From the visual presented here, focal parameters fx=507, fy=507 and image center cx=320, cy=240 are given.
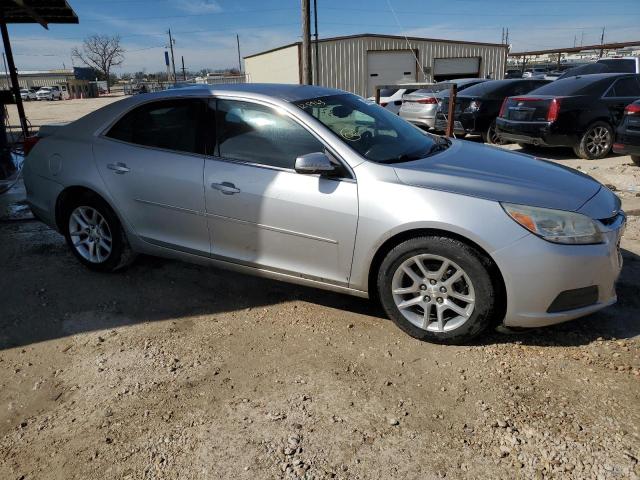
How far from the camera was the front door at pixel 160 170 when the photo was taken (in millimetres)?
3656

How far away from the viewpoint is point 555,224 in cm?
282

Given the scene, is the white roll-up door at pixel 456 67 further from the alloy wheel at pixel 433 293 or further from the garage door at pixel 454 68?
the alloy wheel at pixel 433 293

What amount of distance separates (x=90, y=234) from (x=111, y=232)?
30cm

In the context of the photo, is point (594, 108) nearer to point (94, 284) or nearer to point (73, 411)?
point (94, 284)

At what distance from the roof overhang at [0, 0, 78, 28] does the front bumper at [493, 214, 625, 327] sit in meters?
9.15

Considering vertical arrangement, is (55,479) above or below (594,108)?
below

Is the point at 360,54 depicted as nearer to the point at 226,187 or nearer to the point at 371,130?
the point at 371,130

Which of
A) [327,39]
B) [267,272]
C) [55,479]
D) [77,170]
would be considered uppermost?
[327,39]

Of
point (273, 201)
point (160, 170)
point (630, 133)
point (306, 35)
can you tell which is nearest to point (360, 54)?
point (306, 35)

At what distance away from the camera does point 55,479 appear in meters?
2.20

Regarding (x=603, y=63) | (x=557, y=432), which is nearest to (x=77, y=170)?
(x=557, y=432)

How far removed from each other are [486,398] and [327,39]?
26952mm

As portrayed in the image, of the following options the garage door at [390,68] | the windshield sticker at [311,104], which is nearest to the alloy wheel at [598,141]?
the windshield sticker at [311,104]

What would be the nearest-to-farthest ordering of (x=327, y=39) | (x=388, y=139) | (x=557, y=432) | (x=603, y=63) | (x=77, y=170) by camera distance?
1. (x=557, y=432)
2. (x=388, y=139)
3. (x=77, y=170)
4. (x=603, y=63)
5. (x=327, y=39)
